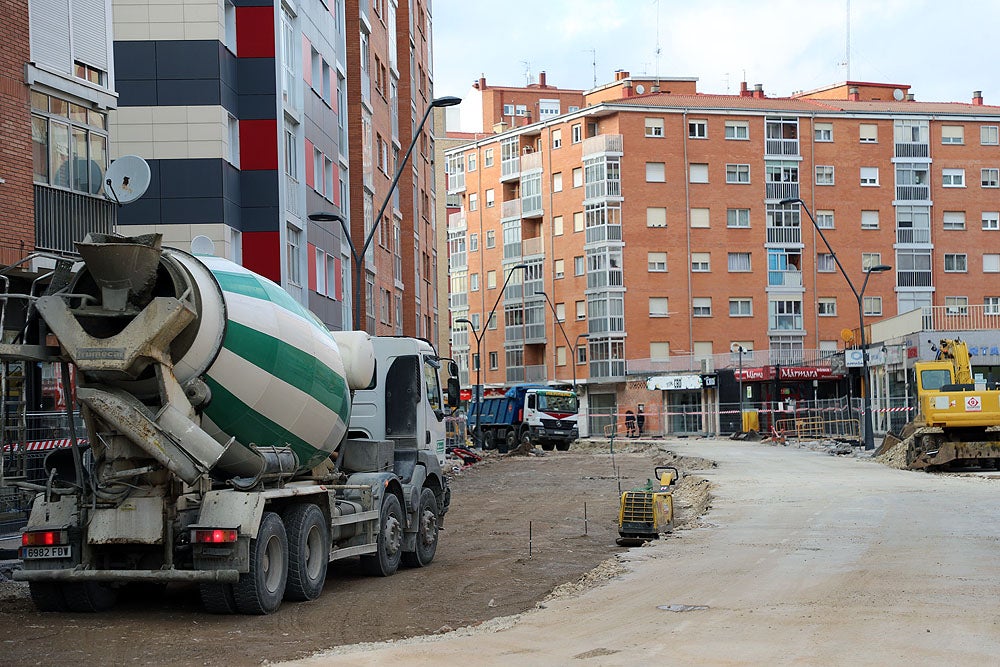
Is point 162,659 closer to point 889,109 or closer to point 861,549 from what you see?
point 861,549

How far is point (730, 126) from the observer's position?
85.2 metres

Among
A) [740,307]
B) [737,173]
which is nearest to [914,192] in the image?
[737,173]

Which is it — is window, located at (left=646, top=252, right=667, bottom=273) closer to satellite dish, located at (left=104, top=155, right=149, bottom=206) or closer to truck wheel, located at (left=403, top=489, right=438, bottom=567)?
truck wheel, located at (left=403, top=489, right=438, bottom=567)

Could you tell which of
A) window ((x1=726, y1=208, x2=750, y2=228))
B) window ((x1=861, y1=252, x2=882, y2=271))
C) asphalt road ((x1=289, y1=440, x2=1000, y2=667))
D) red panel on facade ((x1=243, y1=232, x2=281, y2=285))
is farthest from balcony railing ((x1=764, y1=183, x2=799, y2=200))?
asphalt road ((x1=289, y1=440, x2=1000, y2=667))

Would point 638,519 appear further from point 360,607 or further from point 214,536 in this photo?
point 214,536

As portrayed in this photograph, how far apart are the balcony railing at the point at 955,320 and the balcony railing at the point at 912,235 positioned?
28.7m

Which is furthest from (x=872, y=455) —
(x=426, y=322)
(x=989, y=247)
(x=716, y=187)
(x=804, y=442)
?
(x=989, y=247)

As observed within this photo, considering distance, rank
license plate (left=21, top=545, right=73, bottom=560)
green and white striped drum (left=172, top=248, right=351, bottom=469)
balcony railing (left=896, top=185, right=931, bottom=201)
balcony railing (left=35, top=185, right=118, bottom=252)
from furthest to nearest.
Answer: balcony railing (left=896, top=185, right=931, bottom=201) < balcony railing (left=35, top=185, right=118, bottom=252) < green and white striped drum (left=172, top=248, right=351, bottom=469) < license plate (left=21, top=545, right=73, bottom=560)

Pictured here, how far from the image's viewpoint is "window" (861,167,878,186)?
86.2 metres

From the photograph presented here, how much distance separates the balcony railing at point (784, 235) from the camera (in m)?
85.5

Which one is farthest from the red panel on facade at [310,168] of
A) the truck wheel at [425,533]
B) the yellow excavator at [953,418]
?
the truck wheel at [425,533]

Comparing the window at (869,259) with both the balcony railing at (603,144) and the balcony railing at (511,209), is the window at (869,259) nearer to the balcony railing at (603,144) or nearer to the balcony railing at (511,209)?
the balcony railing at (603,144)

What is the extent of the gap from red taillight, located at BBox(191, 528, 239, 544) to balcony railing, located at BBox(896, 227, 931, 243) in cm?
8051

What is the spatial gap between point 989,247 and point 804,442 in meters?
37.7
